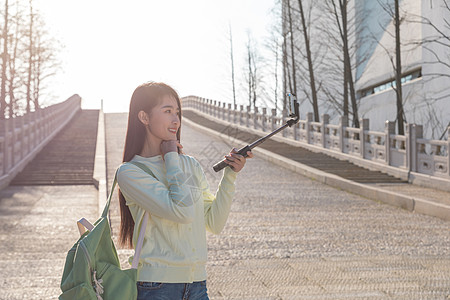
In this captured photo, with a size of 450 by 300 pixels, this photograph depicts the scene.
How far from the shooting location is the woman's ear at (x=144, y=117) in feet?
7.78

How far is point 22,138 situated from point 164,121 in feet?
47.9

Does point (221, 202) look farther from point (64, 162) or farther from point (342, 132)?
point (342, 132)

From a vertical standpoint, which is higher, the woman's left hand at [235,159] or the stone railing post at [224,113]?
the stone railing post at [224,113]

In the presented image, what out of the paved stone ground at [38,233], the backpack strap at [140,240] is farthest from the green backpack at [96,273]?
the paved stone ground at [38,233]

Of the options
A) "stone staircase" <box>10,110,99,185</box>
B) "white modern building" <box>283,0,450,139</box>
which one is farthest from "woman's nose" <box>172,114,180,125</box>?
"white modern building" <box>283,0,450,139</box>

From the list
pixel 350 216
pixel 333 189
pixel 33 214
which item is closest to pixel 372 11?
pixel 333 189

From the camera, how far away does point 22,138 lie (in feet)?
52.3

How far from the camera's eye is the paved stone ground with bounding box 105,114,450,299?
202 inches

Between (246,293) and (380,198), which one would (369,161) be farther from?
(246,293)

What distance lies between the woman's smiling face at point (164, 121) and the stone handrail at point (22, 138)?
11.2m

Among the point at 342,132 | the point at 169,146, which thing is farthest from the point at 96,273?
the point at 342,132

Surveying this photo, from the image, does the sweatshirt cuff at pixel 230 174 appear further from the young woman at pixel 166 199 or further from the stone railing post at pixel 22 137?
the stone railing post at pixel 22 137

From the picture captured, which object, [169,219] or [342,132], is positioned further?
[342,132]

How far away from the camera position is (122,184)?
224cm
